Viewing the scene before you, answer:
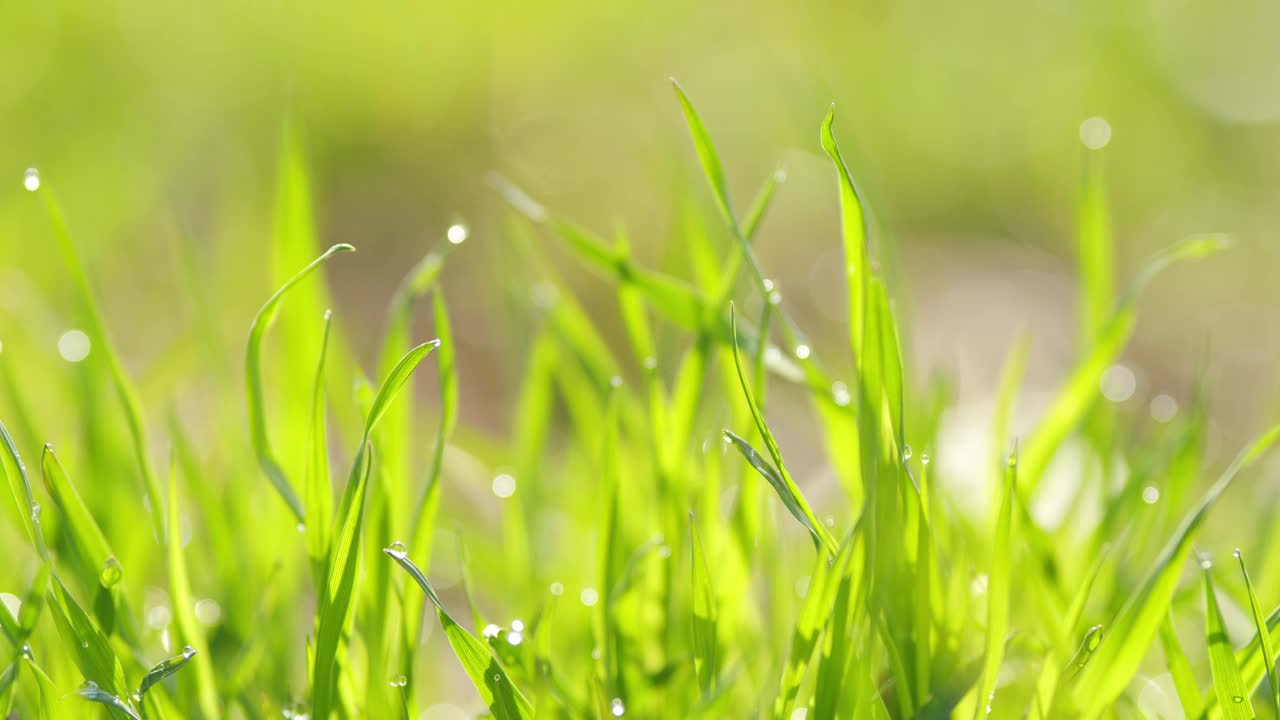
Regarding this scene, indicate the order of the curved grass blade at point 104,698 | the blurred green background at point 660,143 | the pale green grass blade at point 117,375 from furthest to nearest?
1. the blurred green background at point 660,143
2. the pale green grass blade at point 117,375
3. the curved grass blade at point 104,698

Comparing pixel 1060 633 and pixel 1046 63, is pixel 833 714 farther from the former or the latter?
pixel 1046 63

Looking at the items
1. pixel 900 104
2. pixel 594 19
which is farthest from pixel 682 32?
pixel 900 104

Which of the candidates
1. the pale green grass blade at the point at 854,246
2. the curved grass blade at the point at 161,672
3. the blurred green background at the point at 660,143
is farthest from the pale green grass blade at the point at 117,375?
the blurred green background at the point at 660,143

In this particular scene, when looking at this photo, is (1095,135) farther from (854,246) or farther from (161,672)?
(161,672)

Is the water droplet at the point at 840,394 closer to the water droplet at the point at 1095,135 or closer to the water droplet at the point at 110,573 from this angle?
the water droplet at the point at 1095,135

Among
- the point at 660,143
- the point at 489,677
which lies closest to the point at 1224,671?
the point at 489,677

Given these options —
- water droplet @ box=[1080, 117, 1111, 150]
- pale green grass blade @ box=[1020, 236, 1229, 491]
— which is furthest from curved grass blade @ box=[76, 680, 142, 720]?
water droplet @ box=[1080, 117, 1111, 150]
